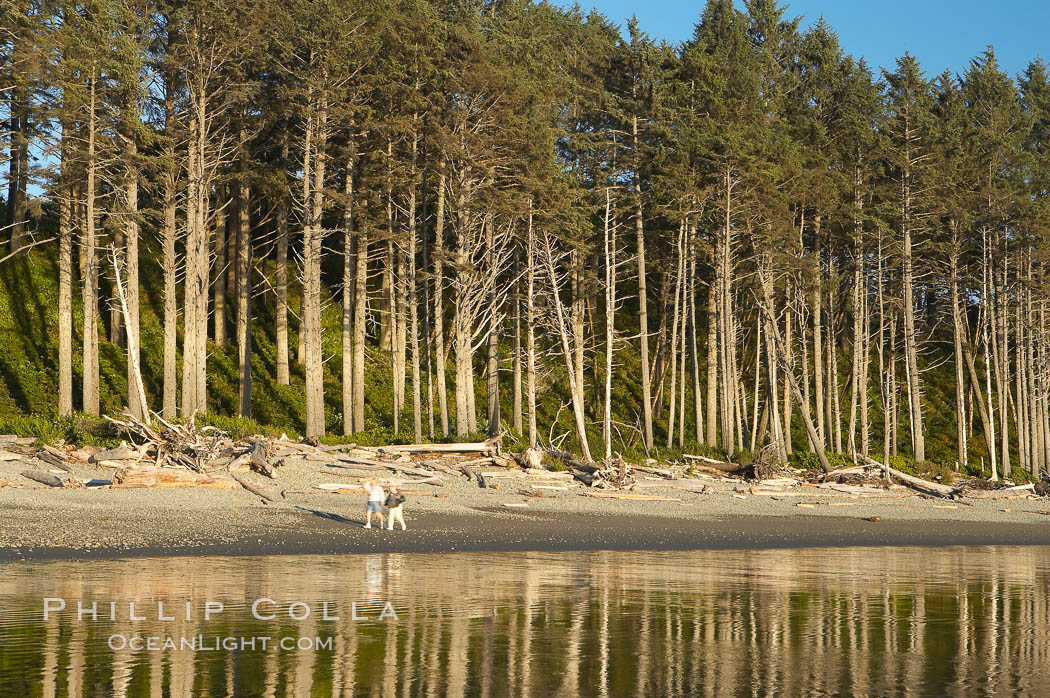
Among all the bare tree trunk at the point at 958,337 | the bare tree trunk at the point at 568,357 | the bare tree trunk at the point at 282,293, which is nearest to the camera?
the bare tree trunk at the point at 568,357

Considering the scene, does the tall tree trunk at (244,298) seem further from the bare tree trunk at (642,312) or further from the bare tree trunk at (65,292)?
the bare tree trunk at (642,312)

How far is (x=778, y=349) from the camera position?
44312mm

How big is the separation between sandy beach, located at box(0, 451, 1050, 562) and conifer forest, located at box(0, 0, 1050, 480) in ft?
19.2

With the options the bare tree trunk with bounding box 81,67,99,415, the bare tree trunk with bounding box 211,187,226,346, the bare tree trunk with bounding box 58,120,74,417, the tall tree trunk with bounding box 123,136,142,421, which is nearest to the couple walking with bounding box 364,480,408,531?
the bare tree trunk with bounding box 81,67,99,415

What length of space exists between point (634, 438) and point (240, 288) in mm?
18435

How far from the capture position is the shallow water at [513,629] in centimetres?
886

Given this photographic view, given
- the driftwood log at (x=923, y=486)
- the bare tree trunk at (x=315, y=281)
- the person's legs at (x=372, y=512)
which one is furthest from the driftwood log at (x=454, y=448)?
the driftwood log at (x=923, y=486)

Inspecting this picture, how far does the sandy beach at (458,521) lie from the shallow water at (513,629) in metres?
2.10

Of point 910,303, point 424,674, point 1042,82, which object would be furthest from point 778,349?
point 424,674

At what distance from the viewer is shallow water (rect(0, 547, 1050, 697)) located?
8859 millimetres

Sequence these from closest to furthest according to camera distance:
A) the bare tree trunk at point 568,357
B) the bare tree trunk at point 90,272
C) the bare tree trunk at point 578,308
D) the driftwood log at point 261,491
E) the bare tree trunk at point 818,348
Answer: the driftwood log at point 261,491
the bare tree trunk at point 90,272
the bare tree trunk at point 568,357
the bare tree trunk at point 578,308
the bare tree trunk at point 818,348

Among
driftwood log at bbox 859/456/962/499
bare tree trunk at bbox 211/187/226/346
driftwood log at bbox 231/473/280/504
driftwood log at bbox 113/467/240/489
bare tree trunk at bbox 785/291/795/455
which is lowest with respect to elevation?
driftwood log at bbox 859/456/962/499

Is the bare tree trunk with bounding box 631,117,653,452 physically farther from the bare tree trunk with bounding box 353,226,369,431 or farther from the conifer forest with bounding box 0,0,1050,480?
the bare tree trunk with bounding box 353,226,369,431

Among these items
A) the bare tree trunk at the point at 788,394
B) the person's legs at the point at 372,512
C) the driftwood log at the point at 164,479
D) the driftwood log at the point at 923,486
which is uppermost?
the bare tree trunk at the point at 788,394
